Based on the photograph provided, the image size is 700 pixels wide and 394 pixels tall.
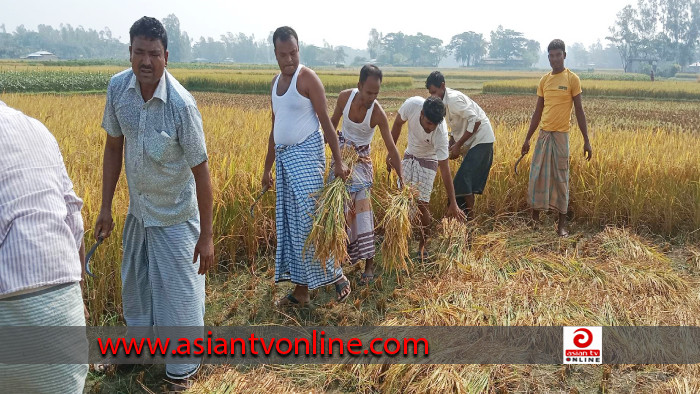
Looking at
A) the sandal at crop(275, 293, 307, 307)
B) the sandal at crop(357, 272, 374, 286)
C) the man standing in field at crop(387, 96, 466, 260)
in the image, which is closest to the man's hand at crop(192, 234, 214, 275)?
the sandal at crop(275, 293, 307, 307)

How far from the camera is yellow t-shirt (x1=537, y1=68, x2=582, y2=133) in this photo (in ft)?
Result: 16.1

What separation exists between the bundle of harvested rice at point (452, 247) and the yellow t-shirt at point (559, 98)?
145 cm

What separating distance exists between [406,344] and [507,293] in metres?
0.82

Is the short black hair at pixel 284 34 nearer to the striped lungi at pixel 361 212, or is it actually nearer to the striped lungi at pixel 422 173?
the striped lungi at pixel 361 212

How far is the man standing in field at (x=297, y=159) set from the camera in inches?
129

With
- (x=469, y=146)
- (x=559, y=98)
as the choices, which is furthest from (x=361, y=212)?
(x=559, y=98)

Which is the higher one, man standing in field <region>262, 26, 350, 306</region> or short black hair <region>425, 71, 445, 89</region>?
short black hair <region>425, 71, 445, 89</region>

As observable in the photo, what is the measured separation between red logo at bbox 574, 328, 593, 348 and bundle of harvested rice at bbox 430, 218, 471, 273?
3.57 feet

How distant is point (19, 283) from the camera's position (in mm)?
1422

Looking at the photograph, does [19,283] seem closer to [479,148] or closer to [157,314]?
[157,314]

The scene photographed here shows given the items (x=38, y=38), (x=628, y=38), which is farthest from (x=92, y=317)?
(x=38, y=38)

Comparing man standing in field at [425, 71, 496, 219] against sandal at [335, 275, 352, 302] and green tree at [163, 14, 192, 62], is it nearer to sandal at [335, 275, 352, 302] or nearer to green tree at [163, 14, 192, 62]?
sandal at [335, 275, 352, 302]

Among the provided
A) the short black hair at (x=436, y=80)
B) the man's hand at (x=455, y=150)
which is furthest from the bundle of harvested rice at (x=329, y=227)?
the man's hand at (x=455, y=150)

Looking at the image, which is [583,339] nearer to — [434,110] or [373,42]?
[434,110]
